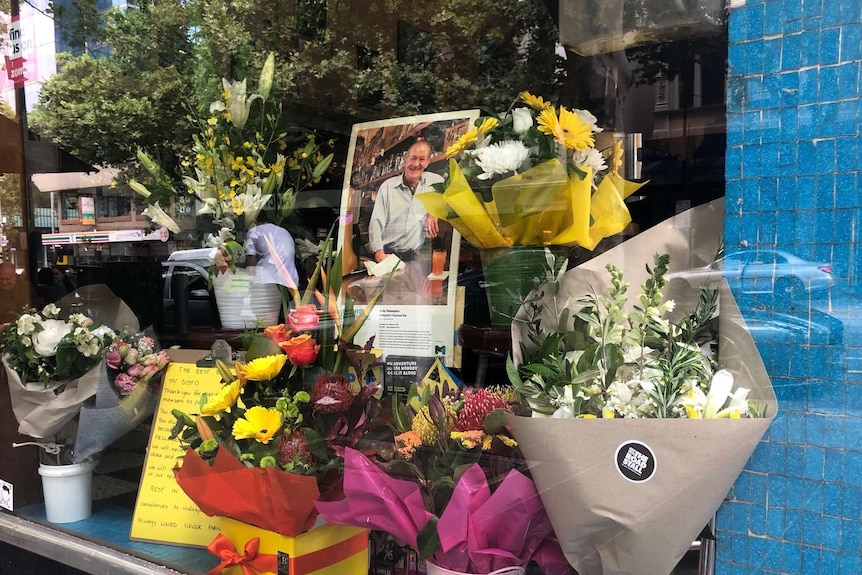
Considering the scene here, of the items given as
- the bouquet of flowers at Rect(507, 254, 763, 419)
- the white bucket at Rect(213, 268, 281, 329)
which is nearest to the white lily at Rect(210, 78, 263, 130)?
the white bucket at Rect(213, 268, 281, 329)

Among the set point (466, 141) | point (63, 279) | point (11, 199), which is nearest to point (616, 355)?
point (466, 141)

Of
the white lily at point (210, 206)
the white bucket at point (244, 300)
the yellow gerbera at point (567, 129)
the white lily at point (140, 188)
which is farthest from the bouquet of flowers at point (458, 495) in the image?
the white lily at point (140, 188)

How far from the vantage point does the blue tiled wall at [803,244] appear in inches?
45.9

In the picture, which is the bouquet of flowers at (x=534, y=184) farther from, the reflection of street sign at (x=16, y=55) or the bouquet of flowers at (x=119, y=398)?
the reflection of street sign at (x=16, y=55)

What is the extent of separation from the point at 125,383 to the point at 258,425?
2.84 feet

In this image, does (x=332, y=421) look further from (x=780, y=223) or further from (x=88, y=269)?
(x=88, y=269)

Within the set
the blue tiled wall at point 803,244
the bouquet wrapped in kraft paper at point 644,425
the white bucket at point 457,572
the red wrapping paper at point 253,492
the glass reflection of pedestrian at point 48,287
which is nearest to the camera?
the bouquet wrapped in kraft paper at point 644,425

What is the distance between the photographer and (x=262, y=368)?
1539mm

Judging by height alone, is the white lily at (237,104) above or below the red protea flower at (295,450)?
above

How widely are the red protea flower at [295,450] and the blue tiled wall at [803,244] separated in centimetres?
90

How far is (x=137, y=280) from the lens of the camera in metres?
2.74

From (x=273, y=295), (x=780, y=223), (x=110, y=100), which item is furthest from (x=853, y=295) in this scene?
(x=110, y=100)

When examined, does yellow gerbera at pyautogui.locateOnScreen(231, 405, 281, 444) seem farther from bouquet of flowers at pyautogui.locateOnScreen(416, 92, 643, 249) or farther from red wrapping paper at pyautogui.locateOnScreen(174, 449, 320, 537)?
bouquet of flowers at pyautogui.locateOnScreen(416, 92, 643, 249)

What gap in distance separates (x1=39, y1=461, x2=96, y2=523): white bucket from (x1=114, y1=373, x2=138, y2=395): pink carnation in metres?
0.32
